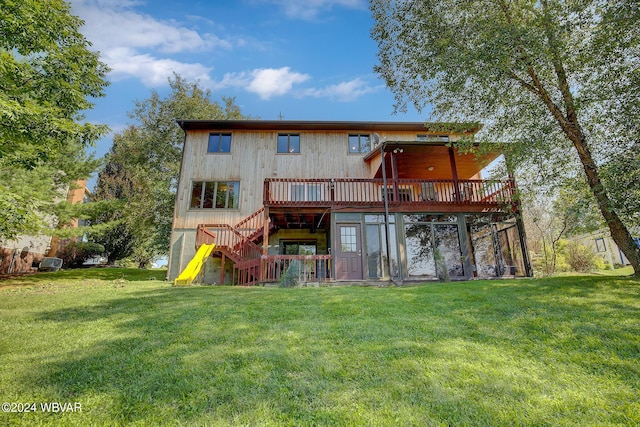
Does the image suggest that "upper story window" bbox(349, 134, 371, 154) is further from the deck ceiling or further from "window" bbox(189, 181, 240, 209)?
"window" bbox(189, 181, 240, 209)

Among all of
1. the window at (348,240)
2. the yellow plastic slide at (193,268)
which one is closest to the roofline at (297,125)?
the window at (348,240)

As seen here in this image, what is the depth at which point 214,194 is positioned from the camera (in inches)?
552

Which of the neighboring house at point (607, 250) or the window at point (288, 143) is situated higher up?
the window at point (288, 143)

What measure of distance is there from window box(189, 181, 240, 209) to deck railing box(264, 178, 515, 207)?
2001mm

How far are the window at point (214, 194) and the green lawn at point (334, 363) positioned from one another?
8418 millimetres

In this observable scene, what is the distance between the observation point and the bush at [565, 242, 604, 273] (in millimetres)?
15320

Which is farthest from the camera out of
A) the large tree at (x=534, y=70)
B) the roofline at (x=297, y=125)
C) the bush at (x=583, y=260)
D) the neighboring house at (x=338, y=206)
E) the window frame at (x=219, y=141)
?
the bush at (x=583, y=260)

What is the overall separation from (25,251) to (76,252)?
3.53 metres

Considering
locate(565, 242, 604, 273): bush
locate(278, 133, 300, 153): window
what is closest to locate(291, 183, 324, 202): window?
locate(278, 133, 300, 153): window

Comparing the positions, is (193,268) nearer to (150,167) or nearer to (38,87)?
(38,87)

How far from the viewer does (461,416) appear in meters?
2.37

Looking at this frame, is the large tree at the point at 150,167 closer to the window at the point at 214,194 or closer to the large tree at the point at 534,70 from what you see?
the window at the point at 214,194

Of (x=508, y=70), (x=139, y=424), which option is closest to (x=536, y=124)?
(x=508, y=70)

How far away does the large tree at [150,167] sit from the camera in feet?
68.1
